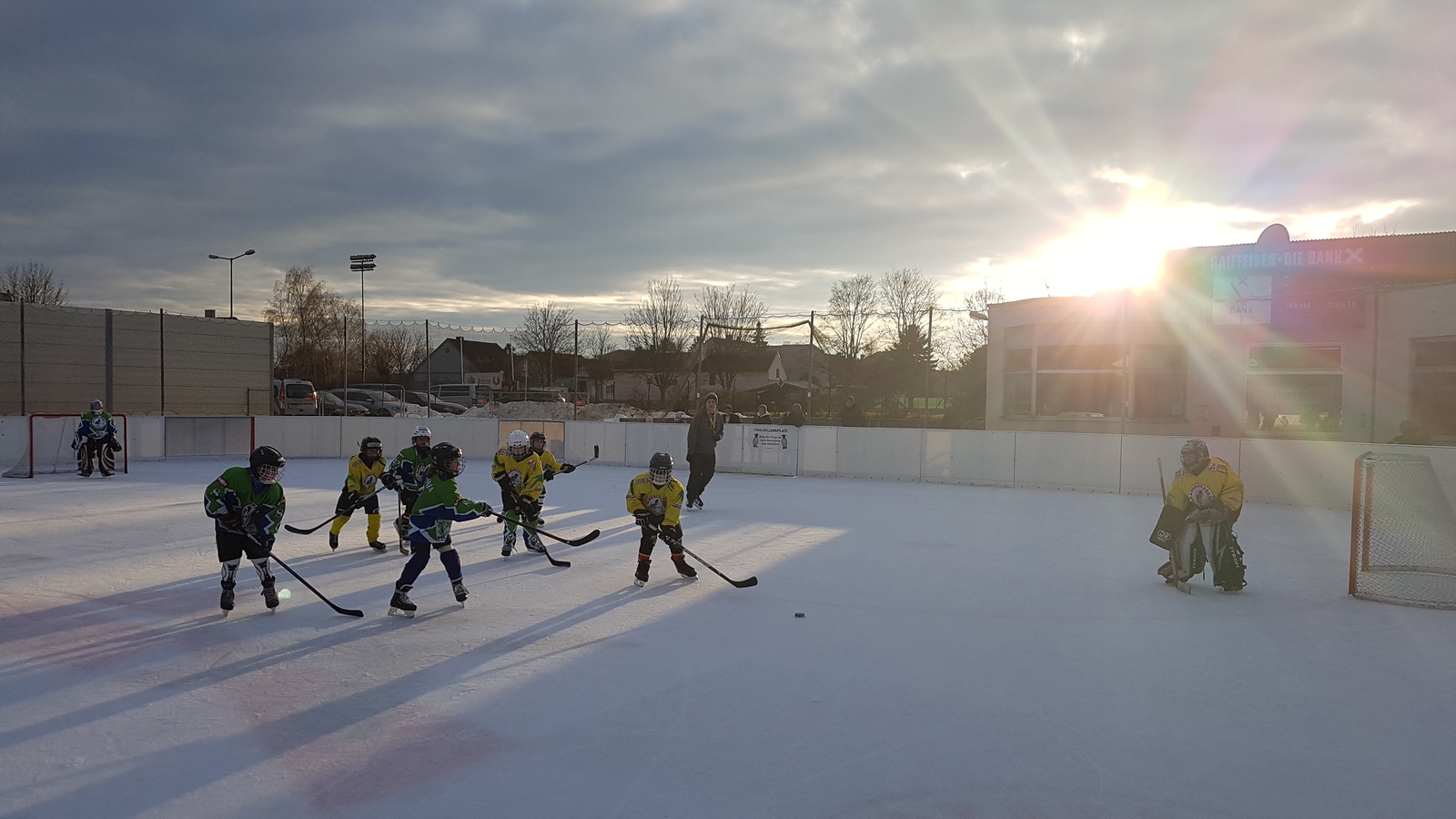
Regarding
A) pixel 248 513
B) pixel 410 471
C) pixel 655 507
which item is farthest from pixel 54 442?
pixel 655 507

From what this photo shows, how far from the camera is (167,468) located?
18.2 m

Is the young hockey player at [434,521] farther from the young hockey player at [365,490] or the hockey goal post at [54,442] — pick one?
the hockey goal post at [54,442]

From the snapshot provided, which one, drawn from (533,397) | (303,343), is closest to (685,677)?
(533,397)

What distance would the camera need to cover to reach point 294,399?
32.7m

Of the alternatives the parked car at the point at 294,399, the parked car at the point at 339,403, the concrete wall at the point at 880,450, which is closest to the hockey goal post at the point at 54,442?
the concrete wall at the point at 880,450

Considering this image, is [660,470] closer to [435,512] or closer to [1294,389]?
[435,512]

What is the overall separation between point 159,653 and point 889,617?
4730 mm

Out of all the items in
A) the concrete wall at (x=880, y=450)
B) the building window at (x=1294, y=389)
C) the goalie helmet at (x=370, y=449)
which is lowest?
the concrete wall at (x=880, y=450)

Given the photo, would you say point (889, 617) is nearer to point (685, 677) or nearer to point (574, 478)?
point (685, 677)

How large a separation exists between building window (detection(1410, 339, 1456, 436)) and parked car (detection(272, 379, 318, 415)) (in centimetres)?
2815

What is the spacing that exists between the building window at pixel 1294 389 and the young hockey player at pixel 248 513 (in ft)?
64.0

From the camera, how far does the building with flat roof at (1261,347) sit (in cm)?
1764

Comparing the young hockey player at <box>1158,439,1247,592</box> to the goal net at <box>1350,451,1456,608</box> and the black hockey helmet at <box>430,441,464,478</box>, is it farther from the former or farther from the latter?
the black hockey helmet at <box>430,441,464,478</box>

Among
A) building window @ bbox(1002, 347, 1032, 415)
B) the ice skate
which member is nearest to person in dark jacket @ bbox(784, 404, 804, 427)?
building window @ bbox(1002, 347, 1032, 415)
